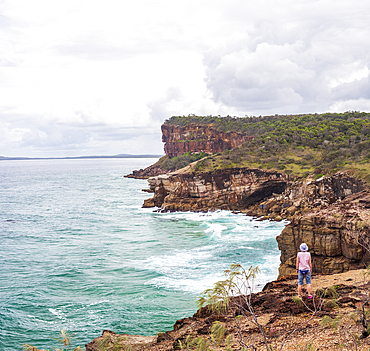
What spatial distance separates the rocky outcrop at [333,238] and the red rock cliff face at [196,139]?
278 feet

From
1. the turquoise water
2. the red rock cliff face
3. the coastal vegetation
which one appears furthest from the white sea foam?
the red rock cliff face

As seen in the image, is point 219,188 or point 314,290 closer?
point 314,290

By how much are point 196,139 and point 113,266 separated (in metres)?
102

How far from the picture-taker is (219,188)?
56.1 m

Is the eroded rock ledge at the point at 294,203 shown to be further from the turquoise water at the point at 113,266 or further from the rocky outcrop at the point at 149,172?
the rocky outcrop at the point at 149,172

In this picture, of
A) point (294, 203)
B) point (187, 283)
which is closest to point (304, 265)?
point (187, 283)

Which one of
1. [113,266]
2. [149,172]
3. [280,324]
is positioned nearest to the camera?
[280,324]

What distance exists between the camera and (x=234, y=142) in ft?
365

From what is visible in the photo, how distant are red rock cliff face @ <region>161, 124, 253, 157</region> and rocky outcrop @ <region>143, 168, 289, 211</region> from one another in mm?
49740

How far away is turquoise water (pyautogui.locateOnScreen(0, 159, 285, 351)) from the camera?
18.8 meters

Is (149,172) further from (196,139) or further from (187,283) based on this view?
(187,283)

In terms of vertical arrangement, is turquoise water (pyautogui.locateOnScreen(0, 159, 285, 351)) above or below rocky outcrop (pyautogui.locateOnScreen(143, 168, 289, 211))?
below

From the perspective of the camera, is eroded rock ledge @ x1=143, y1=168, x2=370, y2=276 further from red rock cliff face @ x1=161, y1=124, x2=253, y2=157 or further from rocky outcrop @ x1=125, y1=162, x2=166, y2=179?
rocky outcrop @ x1=125, y1=162, x2=166, y2=179

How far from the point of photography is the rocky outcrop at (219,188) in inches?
2104
